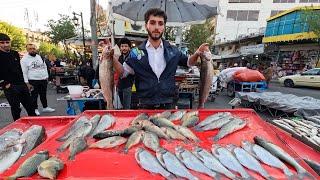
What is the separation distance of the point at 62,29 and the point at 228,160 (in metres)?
36.9

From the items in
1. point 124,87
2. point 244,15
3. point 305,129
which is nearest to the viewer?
point 305,129

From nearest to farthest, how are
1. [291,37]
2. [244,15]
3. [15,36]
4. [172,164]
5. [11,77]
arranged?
1. [172,164]
2. [11,77]
3. [291,37]
4. [15,36]
5. [244,15]

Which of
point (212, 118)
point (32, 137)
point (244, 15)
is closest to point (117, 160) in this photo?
point (32, 137)

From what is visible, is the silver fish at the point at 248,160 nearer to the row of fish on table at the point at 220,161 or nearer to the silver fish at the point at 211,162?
the row of fish on table at the point at 220,161

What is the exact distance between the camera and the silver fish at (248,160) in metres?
1.86

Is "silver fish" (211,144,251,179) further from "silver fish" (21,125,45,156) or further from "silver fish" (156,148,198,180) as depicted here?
"silver fish" (21,125,45,156)

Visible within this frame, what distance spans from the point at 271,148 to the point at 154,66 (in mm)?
1700

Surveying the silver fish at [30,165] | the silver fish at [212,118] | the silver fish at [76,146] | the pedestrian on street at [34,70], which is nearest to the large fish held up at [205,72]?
the silver fish at [212,118]

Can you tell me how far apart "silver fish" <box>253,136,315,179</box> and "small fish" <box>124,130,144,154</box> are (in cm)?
98

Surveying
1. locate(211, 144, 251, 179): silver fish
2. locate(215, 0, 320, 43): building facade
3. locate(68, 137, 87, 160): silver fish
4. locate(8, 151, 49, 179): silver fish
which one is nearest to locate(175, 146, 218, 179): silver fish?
locate(211, 144, 251, 179): silver fish

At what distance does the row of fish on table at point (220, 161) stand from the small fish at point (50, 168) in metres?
0.54

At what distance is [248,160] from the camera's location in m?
1.98

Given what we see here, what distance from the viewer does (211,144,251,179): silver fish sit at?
186 centimetres

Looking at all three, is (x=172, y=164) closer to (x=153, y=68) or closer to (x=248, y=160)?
(x=248, y=160)
